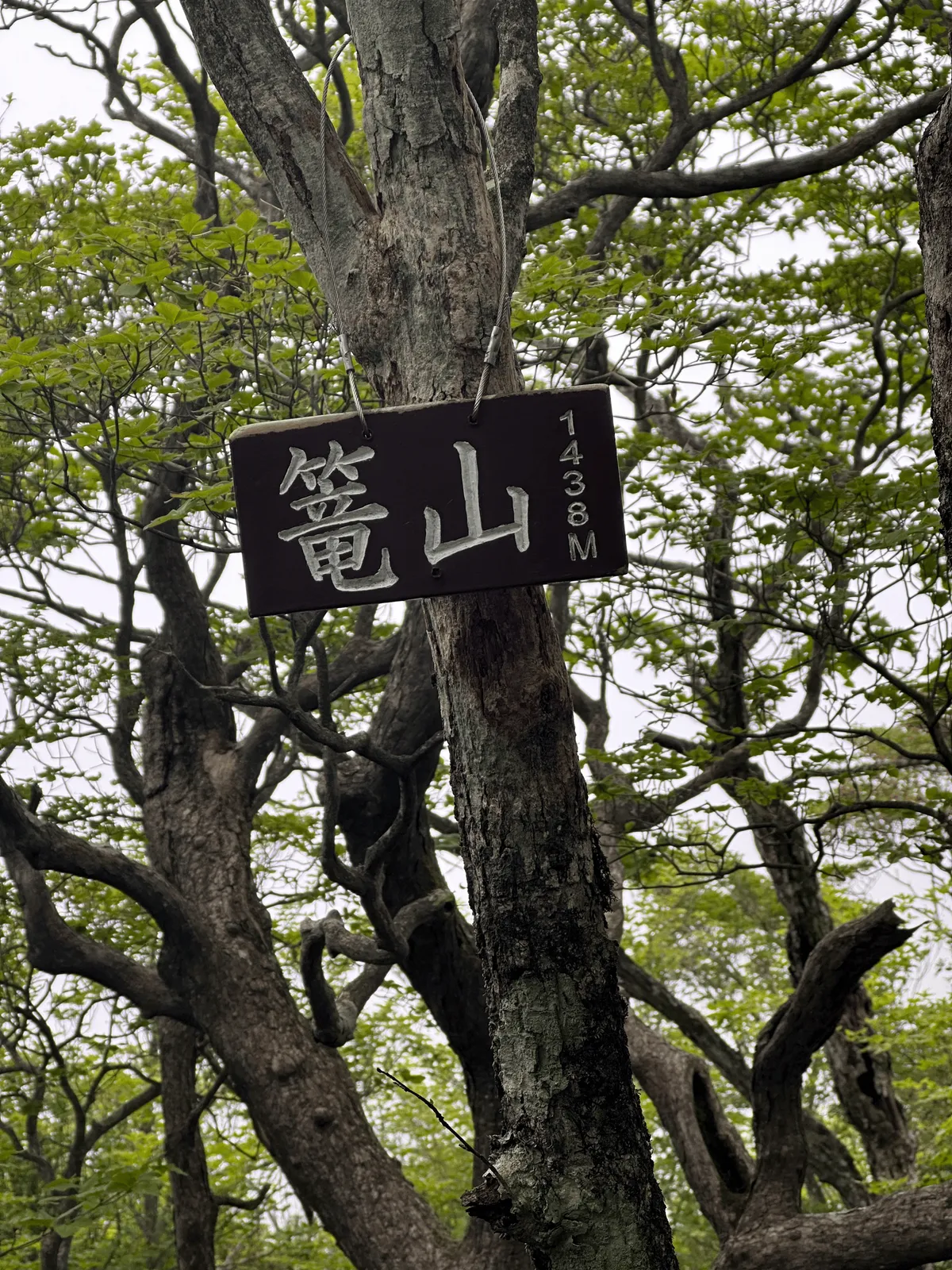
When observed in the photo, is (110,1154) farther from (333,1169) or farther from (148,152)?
(148,152)

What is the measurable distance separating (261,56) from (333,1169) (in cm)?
420

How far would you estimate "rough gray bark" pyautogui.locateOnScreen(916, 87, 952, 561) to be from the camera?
5.33 feet

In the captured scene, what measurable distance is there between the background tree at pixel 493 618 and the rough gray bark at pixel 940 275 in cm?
92

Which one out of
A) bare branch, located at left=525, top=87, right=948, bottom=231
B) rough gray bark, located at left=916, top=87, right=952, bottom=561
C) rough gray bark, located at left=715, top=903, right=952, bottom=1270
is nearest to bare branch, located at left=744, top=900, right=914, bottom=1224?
rough gray bark, located at left=715, top=903, right=952, bottom=1270

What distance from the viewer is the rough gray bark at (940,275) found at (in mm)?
1625

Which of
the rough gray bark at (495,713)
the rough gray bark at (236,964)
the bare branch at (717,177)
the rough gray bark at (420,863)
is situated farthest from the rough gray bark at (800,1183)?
the bare branch at (717,177)

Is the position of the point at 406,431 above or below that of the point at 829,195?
below

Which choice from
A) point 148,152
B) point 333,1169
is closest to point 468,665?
point 333,1169

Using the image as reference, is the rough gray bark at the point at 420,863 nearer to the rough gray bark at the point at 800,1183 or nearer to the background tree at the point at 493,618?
the background tree at the point at 493,618

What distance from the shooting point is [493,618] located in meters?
2.28

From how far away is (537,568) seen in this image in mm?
2092

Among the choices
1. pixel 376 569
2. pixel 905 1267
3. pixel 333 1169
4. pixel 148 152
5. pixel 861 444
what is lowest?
pixel 905 1267

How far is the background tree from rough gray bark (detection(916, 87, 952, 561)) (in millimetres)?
919

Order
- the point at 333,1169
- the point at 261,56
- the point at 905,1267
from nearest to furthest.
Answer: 1. the point at 261,56
2. the point at 905,1267
3. the point at 333,1169
